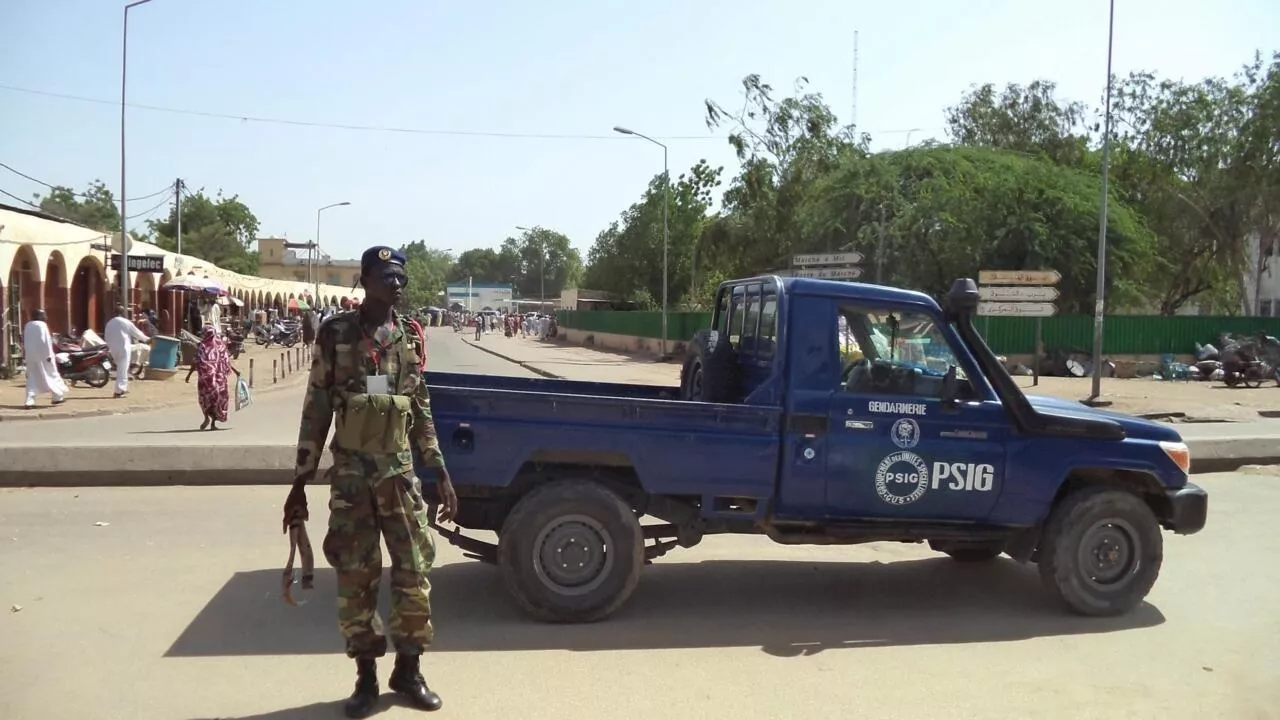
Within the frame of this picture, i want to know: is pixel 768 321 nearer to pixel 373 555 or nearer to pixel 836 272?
pixel 373 555

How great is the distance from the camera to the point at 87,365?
19.9 metres

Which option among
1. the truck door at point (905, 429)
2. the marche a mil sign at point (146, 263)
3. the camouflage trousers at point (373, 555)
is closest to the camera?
the camouflage trousers at point (373, 555)

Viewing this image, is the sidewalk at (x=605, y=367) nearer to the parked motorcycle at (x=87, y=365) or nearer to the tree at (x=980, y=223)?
the tree at (x=980, y=223)

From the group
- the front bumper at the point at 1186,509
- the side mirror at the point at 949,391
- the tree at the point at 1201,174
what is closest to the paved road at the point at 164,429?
the side mirror at the point at 949,391

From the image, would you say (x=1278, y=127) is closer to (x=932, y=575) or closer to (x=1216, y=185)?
(x=1216, y=185)

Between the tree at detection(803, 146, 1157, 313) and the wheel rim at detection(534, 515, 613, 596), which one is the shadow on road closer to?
the wheel rim at detection(534, 515, 613, 596)

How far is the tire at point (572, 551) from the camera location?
17.3 ft

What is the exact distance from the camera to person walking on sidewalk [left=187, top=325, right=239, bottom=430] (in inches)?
511

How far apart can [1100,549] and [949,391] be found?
4.67 feet

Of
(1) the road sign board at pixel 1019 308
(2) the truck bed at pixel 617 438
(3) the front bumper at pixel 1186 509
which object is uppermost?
(1) the road sign board at pixel 1019 308

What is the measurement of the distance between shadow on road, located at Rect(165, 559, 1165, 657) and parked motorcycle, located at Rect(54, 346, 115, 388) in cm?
1615

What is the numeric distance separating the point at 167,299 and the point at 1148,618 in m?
39.1

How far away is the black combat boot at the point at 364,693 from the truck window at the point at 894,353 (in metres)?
2.94

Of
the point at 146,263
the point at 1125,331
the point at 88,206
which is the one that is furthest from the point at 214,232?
the point at 1125,331
